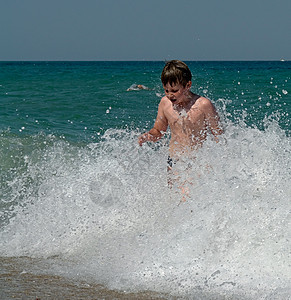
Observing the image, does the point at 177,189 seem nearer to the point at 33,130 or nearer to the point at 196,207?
the point at 196,207

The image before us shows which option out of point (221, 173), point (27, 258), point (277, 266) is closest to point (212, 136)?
point (221, 173)

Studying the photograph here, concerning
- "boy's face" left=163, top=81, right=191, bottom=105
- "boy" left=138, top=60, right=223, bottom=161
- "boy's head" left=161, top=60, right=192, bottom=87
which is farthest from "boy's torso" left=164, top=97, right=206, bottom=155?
"boy's head" left=161, top=60, right=192, bottom=87

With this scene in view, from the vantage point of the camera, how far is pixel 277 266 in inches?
112

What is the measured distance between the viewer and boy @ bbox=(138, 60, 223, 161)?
138 inches

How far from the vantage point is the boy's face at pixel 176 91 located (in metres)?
3.52

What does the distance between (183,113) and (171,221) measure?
0.84 meters

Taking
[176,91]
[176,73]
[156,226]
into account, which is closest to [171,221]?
[156,226]

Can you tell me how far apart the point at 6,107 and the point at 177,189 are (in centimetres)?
912

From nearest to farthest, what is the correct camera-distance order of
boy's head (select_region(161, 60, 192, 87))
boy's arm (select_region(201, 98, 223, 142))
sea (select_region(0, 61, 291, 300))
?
sea (select_region(0, 61, 291, 300)) → boy's head (select_region(161, 60, 192, 87)) → boy's arm (select_region(201, 98, 223, 142))

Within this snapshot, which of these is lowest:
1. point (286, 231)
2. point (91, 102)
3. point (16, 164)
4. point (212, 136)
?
point (286, 231)

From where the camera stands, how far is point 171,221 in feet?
11.2

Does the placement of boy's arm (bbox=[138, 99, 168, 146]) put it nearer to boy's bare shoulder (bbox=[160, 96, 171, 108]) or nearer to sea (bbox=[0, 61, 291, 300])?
boy's bare shoulder (bbox=[160, 96, 171, 108])

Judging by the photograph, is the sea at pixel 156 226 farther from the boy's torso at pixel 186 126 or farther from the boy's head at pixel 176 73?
the boy's head at pixel 176 73

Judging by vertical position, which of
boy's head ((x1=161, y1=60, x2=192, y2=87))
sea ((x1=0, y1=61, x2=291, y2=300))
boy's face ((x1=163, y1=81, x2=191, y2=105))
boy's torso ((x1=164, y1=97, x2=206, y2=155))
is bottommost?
sea ((x1=0, y1=61, x2=291, y2=300))
